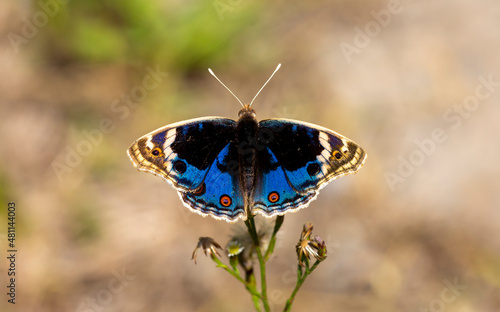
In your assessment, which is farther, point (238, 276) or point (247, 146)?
point (247, 146)

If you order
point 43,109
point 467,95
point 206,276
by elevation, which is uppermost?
point 43,109

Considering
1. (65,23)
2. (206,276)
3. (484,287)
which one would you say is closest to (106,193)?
(206,276)

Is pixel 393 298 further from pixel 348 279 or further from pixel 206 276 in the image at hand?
pixel 206 276

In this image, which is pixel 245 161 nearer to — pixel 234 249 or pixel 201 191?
pixel 201 191

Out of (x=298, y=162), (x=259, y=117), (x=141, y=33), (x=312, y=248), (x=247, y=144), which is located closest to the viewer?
(x=312, y=248)

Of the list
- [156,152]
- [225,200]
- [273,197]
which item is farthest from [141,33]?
[273,197]

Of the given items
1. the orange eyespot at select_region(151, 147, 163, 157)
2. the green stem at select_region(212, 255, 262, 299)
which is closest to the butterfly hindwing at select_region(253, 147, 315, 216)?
the green stem at select_region(212, 255, 262, 299)
